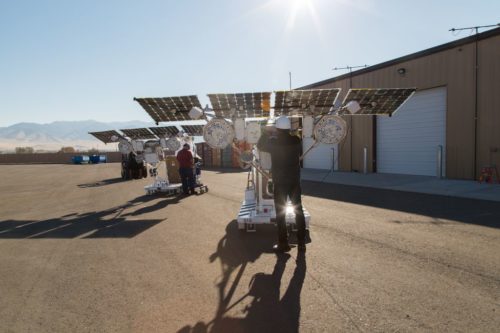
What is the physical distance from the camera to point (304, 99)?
333 inches

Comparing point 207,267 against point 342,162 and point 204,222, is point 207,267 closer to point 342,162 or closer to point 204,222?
point 204,222

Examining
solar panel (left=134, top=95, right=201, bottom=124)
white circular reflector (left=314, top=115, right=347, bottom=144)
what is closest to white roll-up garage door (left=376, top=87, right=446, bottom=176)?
white circular reflector (left=314, top=115, right=347, bottom=144)

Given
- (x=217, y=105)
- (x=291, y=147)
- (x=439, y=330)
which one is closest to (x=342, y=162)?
(x=217, y=105)

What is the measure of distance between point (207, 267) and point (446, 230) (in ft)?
16.3

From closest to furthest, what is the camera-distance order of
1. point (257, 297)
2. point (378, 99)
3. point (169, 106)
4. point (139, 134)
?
point (257, 297)
point (378, 99)
point (169, 106)
point (139, 134)

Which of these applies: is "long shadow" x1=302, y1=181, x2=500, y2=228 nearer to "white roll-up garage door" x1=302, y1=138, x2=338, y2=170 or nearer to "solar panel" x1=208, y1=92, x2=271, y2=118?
"solar panel" x1=208, y1=92, x2=271, y2=118

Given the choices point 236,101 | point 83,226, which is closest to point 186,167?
point 83,226

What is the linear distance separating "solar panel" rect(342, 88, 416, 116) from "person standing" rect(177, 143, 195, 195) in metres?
6.59

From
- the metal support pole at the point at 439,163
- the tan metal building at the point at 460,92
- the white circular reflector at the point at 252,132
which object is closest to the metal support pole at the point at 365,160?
the tan metal building at the point at 460,92

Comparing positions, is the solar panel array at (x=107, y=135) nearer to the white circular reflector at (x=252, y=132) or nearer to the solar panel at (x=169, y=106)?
the solar panel at (x=169, y=106)

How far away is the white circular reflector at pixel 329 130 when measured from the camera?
7.62 metres

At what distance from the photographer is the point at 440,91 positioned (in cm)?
1644

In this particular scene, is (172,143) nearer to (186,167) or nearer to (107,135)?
(186,167)

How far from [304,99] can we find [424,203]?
16.3ft
